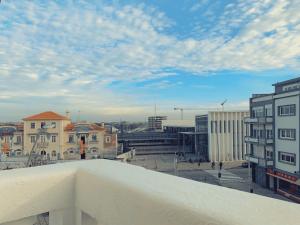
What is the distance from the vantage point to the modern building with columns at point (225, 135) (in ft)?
157

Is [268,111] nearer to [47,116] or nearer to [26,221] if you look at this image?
[26,221]

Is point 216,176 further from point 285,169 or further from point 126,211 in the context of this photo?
point 126,211

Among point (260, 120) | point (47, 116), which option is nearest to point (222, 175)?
point (260, 120)

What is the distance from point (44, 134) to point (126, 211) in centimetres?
4615

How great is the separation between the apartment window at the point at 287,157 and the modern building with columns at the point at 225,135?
863 inches

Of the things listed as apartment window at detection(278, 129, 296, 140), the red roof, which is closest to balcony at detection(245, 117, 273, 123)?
apartment window at detection(278, 129, 296, 140)

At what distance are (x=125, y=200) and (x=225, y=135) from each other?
4809cm

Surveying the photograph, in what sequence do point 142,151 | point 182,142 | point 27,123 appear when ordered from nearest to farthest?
point 27,123 < point 142,151 < point 182,142

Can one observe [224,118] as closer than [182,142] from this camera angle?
Yes

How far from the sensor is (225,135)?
48125 millimetres

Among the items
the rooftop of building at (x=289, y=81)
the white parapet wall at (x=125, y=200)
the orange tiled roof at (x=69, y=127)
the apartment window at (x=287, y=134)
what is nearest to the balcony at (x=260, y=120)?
the apartment window at (x=287, y=134)

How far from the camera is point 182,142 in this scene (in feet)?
208

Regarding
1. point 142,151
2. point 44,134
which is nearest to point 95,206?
point 44,134

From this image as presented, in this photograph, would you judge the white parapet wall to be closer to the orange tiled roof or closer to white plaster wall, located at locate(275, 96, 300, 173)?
white plaster wall, located at locate(275, 96, 300, 173)
